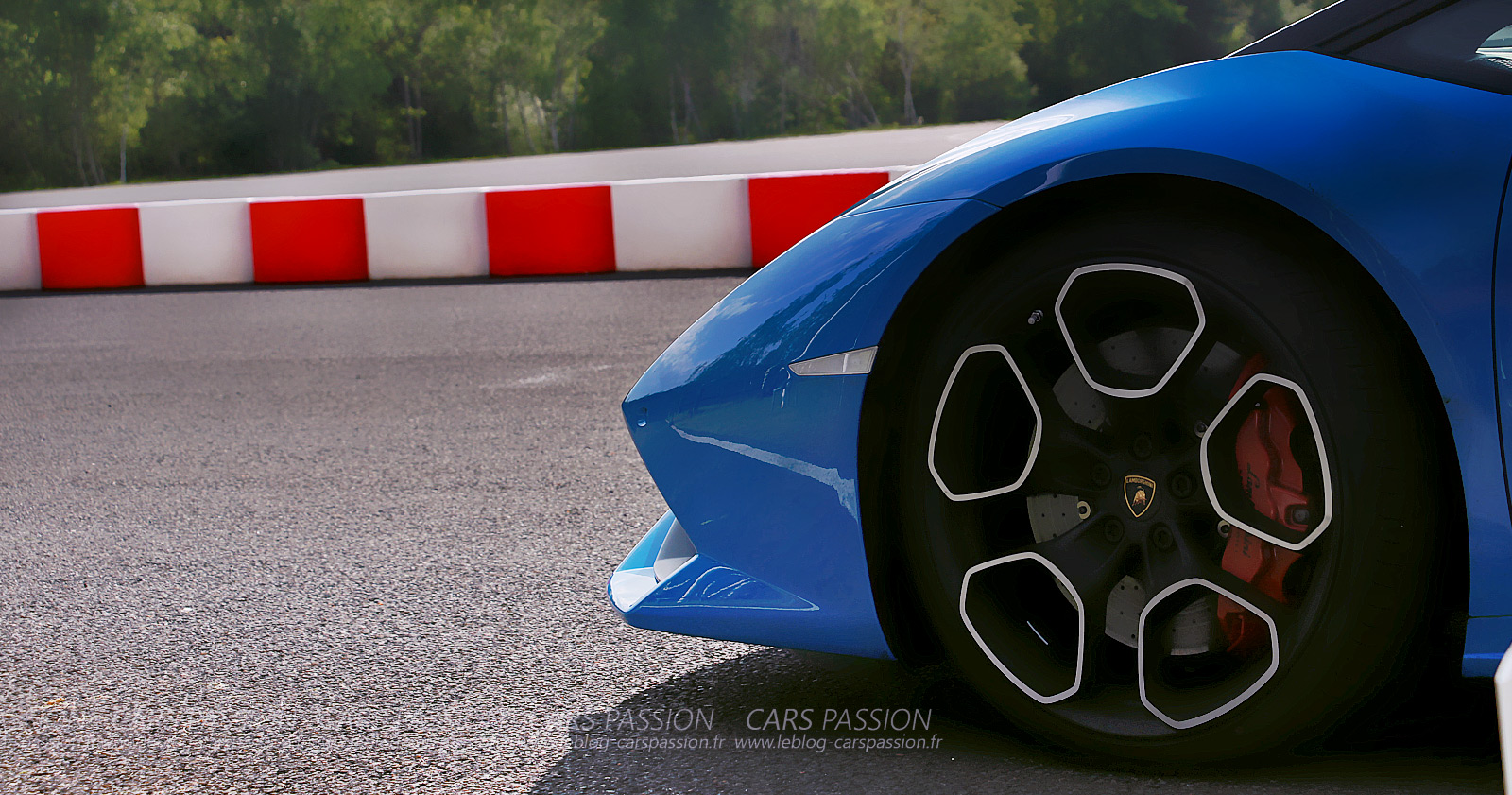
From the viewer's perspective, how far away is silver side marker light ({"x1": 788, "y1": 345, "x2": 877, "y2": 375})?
1842 millimetres

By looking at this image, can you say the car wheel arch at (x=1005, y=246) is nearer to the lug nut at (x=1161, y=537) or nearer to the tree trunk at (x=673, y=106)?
the lug nut at (x=1161, y=537)

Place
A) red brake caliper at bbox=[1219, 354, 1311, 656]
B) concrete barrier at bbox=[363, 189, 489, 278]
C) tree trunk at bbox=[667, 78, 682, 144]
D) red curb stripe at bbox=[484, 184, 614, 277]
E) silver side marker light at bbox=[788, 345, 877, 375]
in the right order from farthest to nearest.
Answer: tree trunk at bbox=[667, 78, 682, 144], concrete barrier at bbox=[363, 189, 489, 278], red curb stripe at bbox=[484, 184, 614, 277], silver side marker light at bbox=[788, 345, 877, 375], red brake caliper at bbox=[1219, 354, 1311, 656]

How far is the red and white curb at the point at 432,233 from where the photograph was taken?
29.0 ft

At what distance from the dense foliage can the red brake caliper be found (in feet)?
117

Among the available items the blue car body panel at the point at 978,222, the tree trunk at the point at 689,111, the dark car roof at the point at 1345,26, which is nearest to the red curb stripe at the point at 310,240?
the blue car body panel at the point at 978,222

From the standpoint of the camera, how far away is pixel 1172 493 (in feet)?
5.78

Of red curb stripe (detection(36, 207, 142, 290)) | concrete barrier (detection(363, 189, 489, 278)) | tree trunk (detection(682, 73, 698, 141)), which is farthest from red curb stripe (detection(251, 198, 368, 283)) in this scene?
tree trunk (detection(682, 73, 698, 141))

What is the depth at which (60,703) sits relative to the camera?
2.24m

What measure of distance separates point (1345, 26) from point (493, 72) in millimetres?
54309

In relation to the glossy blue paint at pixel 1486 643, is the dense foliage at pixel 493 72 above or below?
above

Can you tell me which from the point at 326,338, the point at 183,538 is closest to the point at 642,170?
the point at 326,338

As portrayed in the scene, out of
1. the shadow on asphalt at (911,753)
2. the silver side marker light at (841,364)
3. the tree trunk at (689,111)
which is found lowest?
the shadow on asphalt at (911,753)

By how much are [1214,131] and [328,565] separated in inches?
86.7

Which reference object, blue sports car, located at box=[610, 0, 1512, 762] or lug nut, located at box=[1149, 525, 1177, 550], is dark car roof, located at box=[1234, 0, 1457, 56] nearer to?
A: blue sports car, located at box=[610, 0, 1512, 762]
